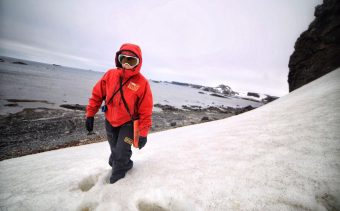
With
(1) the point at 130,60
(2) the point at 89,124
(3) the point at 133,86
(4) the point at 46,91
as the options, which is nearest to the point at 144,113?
(3) the point at 133,86

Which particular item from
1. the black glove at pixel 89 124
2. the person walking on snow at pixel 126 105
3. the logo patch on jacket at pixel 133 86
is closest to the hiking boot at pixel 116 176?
the person walking on snow at pixel 126 105

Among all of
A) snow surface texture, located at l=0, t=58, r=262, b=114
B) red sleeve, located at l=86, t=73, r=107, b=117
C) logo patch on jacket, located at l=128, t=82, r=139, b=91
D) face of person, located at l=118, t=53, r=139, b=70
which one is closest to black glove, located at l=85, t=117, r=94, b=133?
red sleeve, located at l=86, t=73, r=107, b=117

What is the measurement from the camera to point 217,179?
9.63 ft

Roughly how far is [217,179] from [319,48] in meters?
20.1

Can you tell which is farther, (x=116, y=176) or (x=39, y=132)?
(x=39, y=132)

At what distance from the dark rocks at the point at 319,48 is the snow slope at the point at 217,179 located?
46.2 feet

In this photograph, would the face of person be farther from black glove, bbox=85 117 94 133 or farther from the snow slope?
the snow slope

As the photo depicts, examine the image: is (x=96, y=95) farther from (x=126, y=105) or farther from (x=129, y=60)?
(x=129, y=60)

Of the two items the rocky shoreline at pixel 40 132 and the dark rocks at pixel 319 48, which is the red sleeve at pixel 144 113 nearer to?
the rocky shoreline at pixel 40 132

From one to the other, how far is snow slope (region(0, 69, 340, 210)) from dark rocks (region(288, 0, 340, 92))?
1409cm

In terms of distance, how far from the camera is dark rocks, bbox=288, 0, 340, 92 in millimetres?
14141

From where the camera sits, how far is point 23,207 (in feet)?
9.29

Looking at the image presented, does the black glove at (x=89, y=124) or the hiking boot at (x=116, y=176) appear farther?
the black glove at (x=89, y=124)

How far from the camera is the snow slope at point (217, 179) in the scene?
7.91ft
